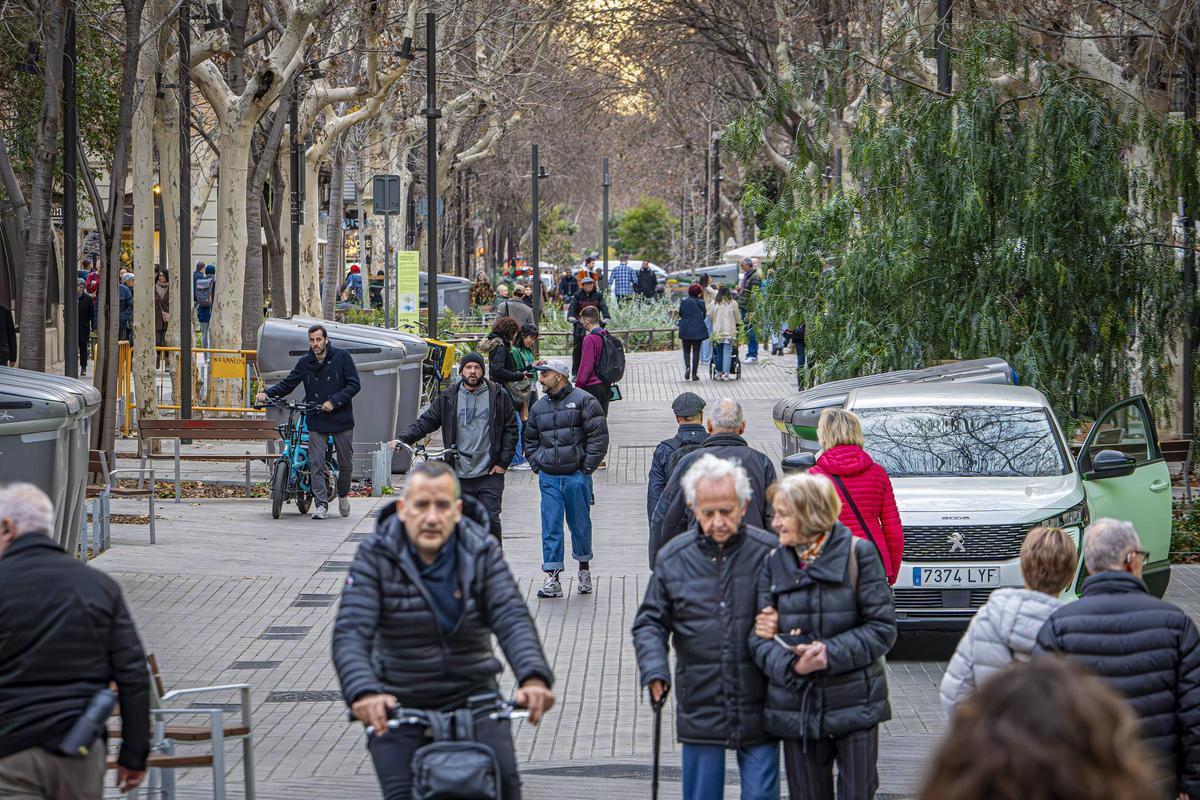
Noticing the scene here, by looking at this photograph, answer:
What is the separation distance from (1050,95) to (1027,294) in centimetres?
165

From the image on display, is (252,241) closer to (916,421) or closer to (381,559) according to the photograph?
(916,421)

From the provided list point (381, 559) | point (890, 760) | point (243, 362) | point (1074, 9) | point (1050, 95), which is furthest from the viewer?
point (243, 362)

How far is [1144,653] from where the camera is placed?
525 cm

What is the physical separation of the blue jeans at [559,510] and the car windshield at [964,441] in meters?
2.01

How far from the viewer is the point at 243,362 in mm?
21562

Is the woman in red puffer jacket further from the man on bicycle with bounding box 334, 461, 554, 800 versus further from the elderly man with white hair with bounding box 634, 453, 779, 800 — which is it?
the man on bicycle with bounding box 334, 461, 554, 800

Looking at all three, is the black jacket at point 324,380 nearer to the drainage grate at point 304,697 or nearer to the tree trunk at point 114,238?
the tree trunk at point 114,238

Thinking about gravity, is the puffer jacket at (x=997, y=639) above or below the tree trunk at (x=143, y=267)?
below

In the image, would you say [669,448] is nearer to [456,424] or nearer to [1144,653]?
[456,424]

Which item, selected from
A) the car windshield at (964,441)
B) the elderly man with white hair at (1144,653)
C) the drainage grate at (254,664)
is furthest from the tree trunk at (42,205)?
the elderly man with white hair at (1144,653)

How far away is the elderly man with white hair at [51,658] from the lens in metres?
5.06

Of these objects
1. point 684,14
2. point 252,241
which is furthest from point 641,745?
point 684,14

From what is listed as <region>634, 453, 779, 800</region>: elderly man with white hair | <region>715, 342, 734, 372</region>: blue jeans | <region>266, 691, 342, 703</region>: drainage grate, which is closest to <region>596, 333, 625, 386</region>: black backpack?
<region>266, 691, 342, 703</region>: drainage grate

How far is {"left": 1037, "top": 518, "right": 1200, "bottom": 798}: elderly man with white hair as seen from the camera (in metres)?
5.25
